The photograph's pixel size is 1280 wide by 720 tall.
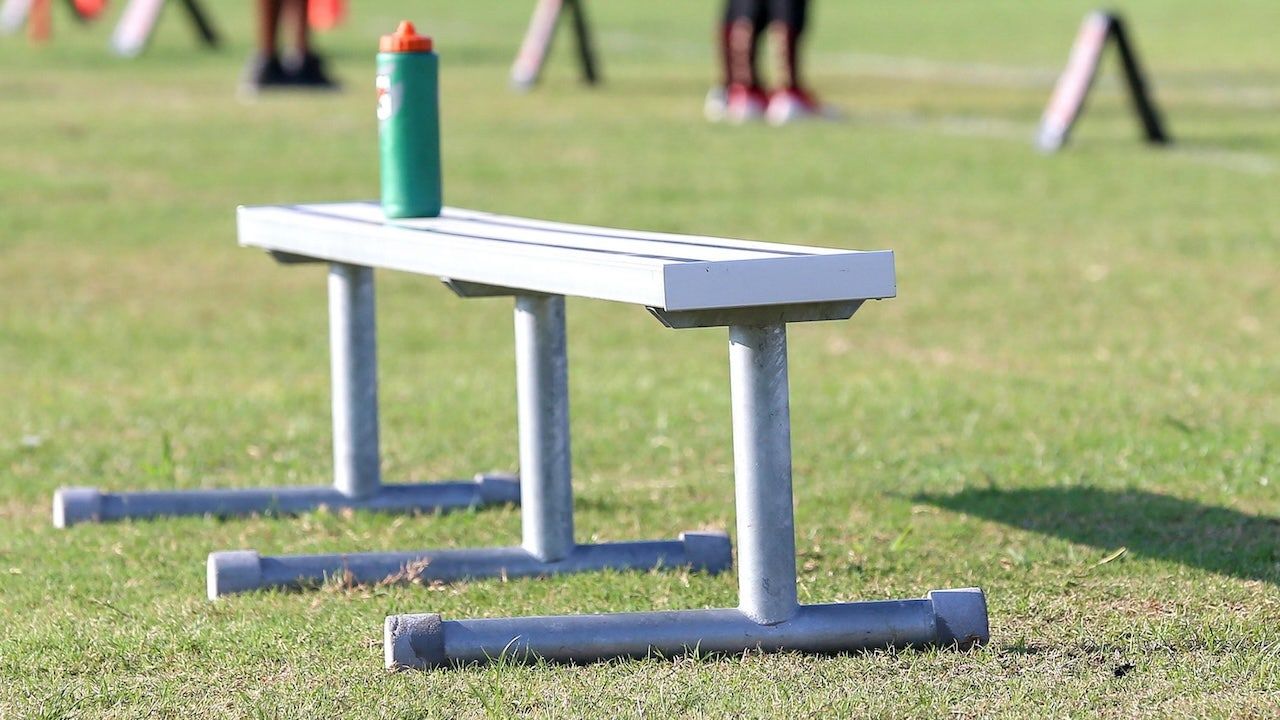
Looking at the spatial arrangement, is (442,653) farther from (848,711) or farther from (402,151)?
(402,151)

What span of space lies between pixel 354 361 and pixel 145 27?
1595cm

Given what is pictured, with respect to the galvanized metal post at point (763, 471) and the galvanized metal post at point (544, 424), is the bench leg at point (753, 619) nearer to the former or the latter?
the galvanized metal post at point (763, 471)

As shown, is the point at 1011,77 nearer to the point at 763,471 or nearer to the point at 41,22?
the point at 41,22

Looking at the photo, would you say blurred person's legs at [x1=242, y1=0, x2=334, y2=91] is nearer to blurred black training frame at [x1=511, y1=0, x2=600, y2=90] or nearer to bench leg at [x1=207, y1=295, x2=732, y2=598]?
blurred black training frame at [x1=511, y1=0, x2=600, y2=90]

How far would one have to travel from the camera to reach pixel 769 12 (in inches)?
559

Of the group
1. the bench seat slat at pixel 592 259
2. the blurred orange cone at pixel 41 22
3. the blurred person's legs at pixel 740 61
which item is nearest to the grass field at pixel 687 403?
the blurred person's legs at pixel 740 61

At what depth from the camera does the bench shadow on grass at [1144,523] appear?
4477 millimetres

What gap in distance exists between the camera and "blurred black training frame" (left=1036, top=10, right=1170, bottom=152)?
13.0m

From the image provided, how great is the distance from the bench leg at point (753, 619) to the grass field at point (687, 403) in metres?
0.06

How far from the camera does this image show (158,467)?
5727 millimetres

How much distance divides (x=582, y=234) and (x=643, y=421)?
1.87m

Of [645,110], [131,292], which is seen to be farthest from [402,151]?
[645,110]

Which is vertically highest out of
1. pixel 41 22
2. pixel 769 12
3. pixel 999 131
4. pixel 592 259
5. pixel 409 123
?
pixel 41 22

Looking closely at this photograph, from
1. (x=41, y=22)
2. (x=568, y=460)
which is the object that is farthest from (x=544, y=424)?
(x=41, y=22)
